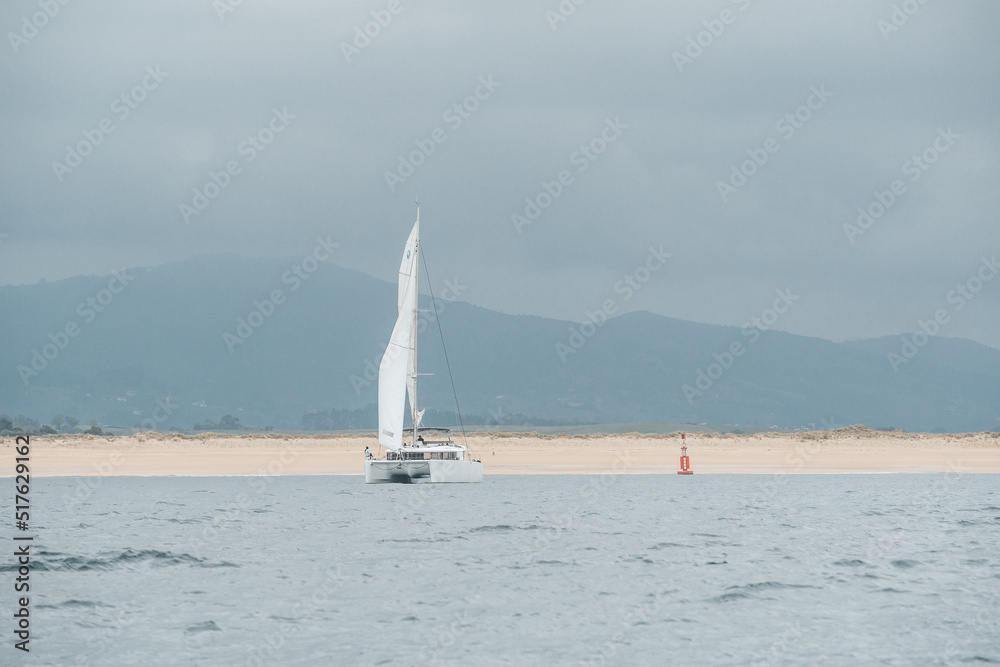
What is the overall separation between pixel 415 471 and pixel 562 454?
99.0 ft

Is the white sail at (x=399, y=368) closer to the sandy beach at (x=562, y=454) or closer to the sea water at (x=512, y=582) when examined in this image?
the sea water at (x=512, y=582)

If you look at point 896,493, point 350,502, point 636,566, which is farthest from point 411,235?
point 636,566

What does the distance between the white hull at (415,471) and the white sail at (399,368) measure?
2.41 metres

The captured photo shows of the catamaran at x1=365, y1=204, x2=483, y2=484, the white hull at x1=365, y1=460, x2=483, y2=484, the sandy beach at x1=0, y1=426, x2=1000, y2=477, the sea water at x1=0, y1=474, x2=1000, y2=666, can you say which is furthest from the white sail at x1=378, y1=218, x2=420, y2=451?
the sandy beach at x1=0, y1=426, x2=1000, y2=477

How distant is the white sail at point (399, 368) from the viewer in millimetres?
57688

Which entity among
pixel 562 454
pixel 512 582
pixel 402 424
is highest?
pixel 402 424

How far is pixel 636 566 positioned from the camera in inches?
1147

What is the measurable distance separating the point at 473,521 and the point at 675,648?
70.5 ft

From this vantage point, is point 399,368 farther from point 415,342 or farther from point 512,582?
point 512,582

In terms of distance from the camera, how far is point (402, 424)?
190 feet

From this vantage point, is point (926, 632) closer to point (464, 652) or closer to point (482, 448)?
point (464, 652)

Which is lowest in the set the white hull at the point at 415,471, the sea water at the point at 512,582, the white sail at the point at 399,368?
the sea water at the point at 512,582

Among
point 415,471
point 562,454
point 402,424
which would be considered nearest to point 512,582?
point 415,471

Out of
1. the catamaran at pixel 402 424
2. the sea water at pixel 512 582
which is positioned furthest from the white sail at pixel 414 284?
the sea water at pixel 512 582
